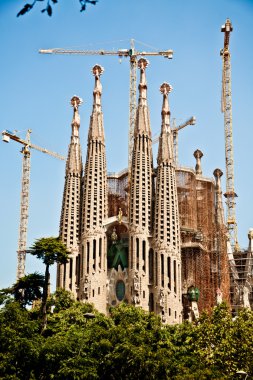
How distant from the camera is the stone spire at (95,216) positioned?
7569cm

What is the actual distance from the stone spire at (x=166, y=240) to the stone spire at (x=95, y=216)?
19.1 ft

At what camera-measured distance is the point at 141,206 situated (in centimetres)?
7750

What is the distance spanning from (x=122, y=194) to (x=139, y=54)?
20839 millimetres

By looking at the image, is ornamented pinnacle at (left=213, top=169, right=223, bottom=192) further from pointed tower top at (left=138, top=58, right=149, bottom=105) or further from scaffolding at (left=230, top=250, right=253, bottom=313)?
pointed tower top at (left=138, top=58, right=149, bottom=105)

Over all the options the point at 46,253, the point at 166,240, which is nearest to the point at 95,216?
the point at 166,240

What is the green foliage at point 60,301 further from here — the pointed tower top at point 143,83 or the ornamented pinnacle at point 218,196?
the ornamented pinnacle at point 218,196

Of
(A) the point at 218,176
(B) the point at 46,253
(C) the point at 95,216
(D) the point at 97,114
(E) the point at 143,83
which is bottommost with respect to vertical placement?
(B) the point at 46,253

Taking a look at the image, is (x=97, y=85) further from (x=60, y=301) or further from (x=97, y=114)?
(x=60, y=301)

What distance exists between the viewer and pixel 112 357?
142 ft

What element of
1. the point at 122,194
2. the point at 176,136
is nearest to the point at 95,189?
the point at 122,194

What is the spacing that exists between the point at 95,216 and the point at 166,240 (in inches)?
326

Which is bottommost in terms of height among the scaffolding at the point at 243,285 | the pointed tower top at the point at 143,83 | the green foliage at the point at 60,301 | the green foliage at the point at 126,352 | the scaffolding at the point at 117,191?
the green foliage at the point at 126,352

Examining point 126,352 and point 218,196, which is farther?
point 218,196

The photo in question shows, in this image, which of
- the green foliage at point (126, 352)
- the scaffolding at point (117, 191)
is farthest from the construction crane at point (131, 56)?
the green foliage at point (126, 352)
